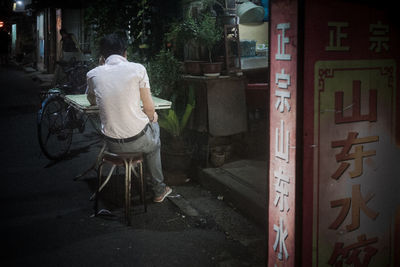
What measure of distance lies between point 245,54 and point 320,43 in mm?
6584

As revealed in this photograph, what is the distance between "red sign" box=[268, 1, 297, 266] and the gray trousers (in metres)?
3.25

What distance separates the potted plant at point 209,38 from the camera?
27.9 feet

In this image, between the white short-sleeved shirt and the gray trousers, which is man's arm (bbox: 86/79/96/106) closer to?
the white short-sleeved shirt

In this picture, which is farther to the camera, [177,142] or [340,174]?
[177,142]

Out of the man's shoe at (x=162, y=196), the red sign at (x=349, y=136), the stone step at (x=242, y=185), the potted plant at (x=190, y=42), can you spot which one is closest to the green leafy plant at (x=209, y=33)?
the potted plant at (x=190, y=42)

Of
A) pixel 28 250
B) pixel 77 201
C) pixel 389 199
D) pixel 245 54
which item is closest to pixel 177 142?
pixel 77 201

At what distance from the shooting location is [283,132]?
11.2 ft

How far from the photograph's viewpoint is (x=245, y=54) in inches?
385

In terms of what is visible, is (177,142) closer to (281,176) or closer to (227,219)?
(227,219)

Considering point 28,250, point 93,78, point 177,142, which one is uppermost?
point 93,78

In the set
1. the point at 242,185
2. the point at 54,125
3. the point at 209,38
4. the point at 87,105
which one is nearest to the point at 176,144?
the point at 242,185

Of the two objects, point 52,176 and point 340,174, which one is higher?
point 340,174

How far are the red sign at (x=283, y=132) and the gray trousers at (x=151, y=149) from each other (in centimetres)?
325

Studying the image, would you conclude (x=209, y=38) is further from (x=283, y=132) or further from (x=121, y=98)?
(x=283, y=132)
